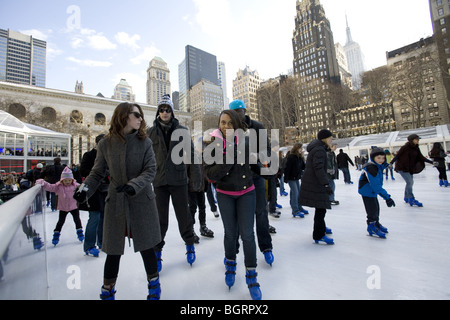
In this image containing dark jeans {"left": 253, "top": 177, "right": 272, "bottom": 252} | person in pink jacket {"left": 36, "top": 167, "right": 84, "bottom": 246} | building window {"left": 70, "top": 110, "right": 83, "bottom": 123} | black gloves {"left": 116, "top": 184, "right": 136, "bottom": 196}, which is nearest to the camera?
black gloves {"left": 116, "top": 184, "right": 136, "bottom": 196}

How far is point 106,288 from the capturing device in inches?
62.9

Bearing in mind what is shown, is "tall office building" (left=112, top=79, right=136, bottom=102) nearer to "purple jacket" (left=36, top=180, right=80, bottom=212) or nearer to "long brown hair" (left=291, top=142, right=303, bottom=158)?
"long brown hair" (left=291, top=142, right=303, bottom=158)

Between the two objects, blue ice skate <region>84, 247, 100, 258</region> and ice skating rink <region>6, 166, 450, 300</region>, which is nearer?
ice skating rink <region>6, 166, 450, 300</region>

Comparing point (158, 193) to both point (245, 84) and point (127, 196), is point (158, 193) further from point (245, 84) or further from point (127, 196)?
point (245, 84)

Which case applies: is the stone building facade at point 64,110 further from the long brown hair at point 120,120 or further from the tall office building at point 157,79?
the tall office building at point 157,79

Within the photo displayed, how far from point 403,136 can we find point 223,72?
168082 millimetres

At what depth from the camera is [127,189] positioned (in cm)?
148

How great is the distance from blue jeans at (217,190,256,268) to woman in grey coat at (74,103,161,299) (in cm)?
58

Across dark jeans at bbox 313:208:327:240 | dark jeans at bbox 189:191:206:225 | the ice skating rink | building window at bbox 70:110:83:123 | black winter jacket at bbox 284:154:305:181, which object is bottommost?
the ice skating rink

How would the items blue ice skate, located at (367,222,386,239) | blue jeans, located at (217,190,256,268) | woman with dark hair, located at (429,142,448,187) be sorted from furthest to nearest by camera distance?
woman with dark hair, located at (429,142,448,187), blue ice skate, located at (367,222,386,239), blue jeans, located at (217,190,256,268)

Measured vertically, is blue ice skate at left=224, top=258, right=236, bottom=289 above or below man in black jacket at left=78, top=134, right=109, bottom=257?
below

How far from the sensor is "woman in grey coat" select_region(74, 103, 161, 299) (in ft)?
5.26

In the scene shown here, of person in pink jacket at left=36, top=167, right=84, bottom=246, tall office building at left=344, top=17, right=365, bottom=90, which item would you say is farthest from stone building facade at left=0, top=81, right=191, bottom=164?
tall office building at left=344, top=17, right=365, bottom=90

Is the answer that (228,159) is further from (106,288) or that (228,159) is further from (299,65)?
(299,65)
